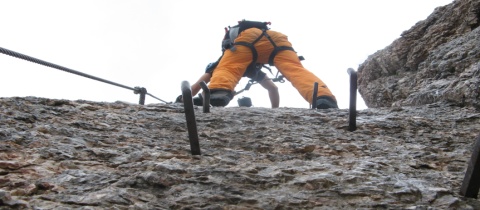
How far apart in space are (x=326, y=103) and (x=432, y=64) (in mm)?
1379

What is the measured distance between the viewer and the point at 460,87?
4152 mm

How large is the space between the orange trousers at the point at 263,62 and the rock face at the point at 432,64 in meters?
1.04

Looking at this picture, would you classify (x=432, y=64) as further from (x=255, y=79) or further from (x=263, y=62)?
(x=255, y=79)

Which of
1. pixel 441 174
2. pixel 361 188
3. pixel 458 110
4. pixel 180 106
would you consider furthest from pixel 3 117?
pixel 458 110

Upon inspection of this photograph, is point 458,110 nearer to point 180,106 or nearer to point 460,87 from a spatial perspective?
point 460,87

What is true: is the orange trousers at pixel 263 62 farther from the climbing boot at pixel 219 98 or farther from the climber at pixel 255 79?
the climber at pixel 255 79

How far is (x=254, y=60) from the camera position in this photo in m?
6.88

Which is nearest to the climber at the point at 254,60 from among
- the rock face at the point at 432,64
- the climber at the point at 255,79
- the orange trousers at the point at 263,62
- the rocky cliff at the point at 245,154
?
the orange trousers at the point at 263,62

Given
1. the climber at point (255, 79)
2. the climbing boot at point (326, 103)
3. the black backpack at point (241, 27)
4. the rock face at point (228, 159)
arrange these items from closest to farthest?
the rock face at point (228, 159) < the climbing boot at point (326, 103) < the climber at point (255, 79) < the black backpack at point (241, 27)

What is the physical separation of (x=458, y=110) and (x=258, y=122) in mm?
1883

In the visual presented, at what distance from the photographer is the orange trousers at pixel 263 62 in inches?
229

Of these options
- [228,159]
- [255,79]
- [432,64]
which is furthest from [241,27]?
[228,159]

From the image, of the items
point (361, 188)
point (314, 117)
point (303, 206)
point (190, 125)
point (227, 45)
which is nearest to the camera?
point (303, 206)

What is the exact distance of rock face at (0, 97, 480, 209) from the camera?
7.18 feet
